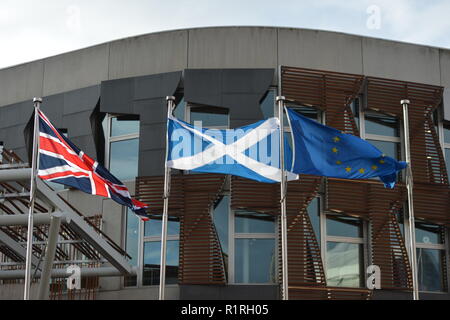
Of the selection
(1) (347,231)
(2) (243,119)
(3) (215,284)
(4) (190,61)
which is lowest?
(3) (215,284)

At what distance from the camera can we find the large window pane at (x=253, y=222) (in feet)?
77.9

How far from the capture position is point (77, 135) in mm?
25938

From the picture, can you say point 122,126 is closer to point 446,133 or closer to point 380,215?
point 380,215

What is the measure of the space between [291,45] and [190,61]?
3.00 metres

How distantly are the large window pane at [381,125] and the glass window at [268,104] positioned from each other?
2.97m

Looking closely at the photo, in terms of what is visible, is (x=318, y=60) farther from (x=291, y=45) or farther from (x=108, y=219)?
(x=108, y=219)

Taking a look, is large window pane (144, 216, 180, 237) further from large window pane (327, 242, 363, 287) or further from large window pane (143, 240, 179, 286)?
large window pane (327, 242, 363, 287)

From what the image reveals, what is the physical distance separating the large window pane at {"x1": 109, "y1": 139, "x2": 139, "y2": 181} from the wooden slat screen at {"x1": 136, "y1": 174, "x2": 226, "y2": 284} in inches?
40.1

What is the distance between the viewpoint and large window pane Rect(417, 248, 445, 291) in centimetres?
2473

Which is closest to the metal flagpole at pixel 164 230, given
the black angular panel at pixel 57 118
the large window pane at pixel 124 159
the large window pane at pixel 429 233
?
the large window pane at pixel 124 159

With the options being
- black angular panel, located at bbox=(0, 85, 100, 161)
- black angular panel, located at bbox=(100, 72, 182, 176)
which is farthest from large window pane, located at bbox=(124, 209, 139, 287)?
black angular panel, located at bbox=(0, 85, 100, 161)

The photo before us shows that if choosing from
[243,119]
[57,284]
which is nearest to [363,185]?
[243,119]
